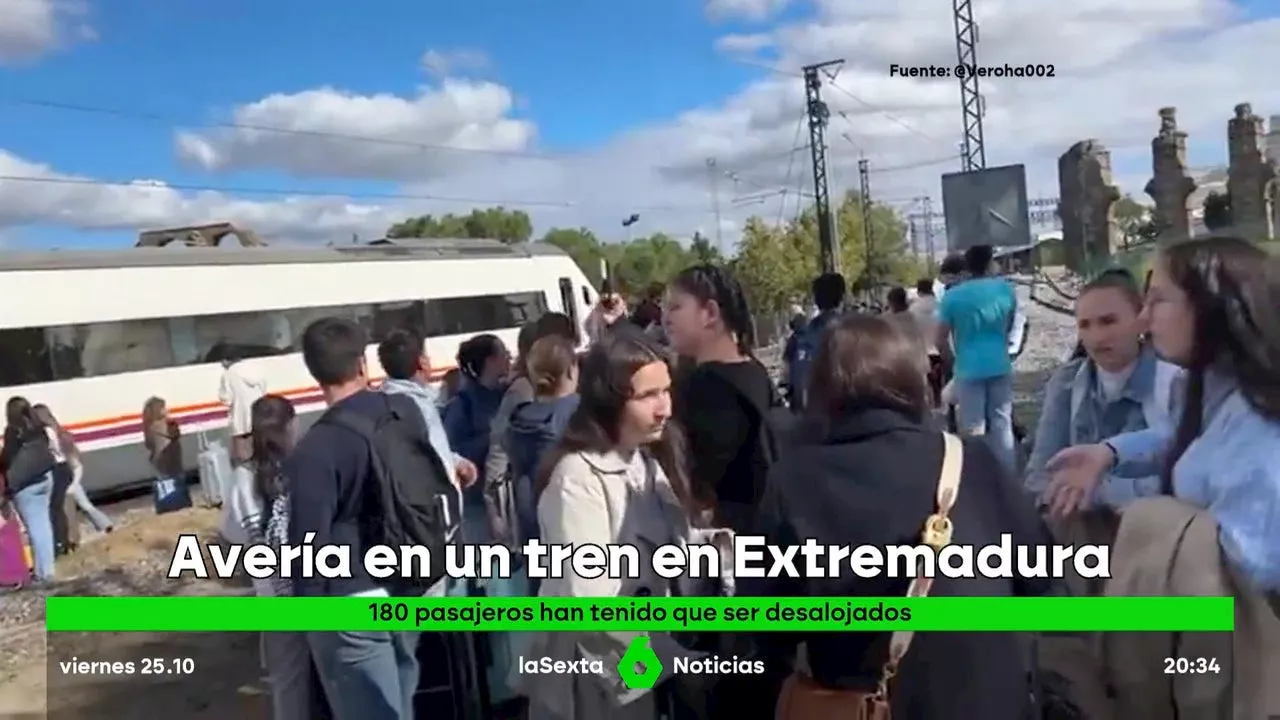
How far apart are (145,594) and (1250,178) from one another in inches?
89.8

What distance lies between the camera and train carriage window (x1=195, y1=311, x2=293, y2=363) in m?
2.28

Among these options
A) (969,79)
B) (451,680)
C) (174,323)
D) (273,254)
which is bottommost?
(451,680)

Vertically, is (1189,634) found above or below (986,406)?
below

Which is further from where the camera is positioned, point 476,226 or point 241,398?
point 476,226

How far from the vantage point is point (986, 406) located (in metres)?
2.42

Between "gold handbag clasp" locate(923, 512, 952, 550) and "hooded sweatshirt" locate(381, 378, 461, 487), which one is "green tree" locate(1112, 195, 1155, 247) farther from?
"hooded sweatshirt" locate(381, 378, 461, 487)

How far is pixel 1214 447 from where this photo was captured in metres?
1.75

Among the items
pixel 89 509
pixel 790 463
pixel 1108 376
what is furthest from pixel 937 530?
pixel 89 509

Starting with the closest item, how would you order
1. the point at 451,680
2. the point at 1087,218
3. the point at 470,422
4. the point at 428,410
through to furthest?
1. the point at 1087,218
2. the point at 428,410
3. the point at 451,680
4. the point at 470,422

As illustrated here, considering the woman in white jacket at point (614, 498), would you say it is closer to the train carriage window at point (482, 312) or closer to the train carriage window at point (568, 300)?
the train carriage window at point (568, 300)

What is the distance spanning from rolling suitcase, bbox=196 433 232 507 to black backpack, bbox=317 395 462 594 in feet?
0.92

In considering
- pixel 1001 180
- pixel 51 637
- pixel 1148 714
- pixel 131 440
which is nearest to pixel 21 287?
pixel 131 440

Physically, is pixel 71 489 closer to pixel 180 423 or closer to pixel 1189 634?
pixel 180 423

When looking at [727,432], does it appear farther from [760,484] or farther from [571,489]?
[571,489]
